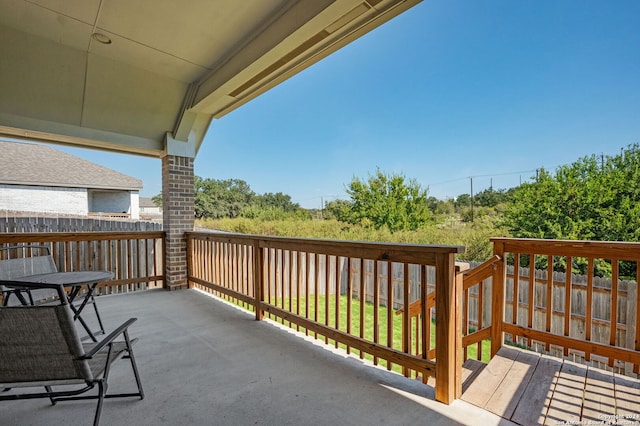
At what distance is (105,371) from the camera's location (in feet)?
4.92

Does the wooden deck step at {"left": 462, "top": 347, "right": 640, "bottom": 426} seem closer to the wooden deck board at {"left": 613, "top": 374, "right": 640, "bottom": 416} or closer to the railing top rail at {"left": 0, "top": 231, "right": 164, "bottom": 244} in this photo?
the wooden deck board at {"left": 613, "top": 374, "right": 640, "bottom": 416}

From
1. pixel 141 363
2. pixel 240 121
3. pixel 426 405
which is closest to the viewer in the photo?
pixel 426 405

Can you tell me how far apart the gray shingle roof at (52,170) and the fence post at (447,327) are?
16.2 m

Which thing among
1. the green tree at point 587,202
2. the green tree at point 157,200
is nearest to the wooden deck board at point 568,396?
the green tree at point 587,202

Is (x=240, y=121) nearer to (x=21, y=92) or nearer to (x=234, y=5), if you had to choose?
(x=21, y=92)

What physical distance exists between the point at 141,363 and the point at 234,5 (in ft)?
10.4

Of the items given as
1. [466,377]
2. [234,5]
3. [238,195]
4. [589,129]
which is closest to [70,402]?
[466,377]

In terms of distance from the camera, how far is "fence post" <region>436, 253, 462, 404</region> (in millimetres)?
1880

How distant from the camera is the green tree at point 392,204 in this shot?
13.3 m

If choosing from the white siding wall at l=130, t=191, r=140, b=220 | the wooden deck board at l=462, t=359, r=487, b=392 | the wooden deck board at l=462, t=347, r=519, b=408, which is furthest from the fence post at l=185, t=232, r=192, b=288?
the white siding wall at l=130, t=191, r=140, b=220

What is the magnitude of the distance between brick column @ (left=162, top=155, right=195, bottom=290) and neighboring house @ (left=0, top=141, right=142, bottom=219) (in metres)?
11.6

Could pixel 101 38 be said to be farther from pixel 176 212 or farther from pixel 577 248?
pixel 577 248

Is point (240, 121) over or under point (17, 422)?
over

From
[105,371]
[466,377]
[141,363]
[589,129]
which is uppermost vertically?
→ [589,129]
